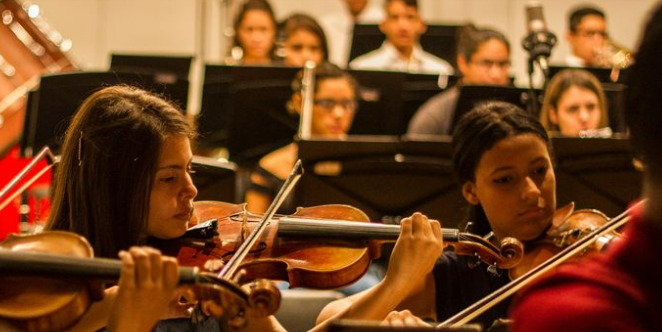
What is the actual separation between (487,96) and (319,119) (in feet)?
2.61

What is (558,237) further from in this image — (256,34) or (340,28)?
(340,28)

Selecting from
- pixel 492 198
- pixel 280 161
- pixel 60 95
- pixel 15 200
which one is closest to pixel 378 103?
pixel 280 161

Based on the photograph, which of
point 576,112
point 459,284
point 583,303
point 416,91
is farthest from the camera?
point 416,91

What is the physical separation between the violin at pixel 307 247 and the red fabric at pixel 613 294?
971 millimetres

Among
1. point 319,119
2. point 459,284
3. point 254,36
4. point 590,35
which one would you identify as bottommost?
point 459,284

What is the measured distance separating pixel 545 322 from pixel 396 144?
2.16 meters

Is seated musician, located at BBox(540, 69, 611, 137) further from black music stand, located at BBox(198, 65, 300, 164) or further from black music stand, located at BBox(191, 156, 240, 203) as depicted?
black music stand, located at BBox(191, 156, 240, 203)

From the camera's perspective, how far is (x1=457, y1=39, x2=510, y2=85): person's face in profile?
457cm

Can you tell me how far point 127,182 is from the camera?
1828 millimetres

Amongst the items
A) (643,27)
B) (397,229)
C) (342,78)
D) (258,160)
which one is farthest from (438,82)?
(643,27)

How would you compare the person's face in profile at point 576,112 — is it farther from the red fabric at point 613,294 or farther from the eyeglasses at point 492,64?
the red fabric at point 613,294

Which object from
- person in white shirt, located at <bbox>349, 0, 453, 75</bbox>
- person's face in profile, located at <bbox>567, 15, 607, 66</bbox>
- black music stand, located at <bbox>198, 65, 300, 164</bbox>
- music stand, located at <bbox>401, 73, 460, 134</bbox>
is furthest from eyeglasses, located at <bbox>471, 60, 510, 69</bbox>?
black music stand, located at <bbox>198, 65, 300, 164</bbox>

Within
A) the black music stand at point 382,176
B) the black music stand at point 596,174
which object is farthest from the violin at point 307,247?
the black music stand at point 596,174

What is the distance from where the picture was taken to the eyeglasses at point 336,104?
393cm
